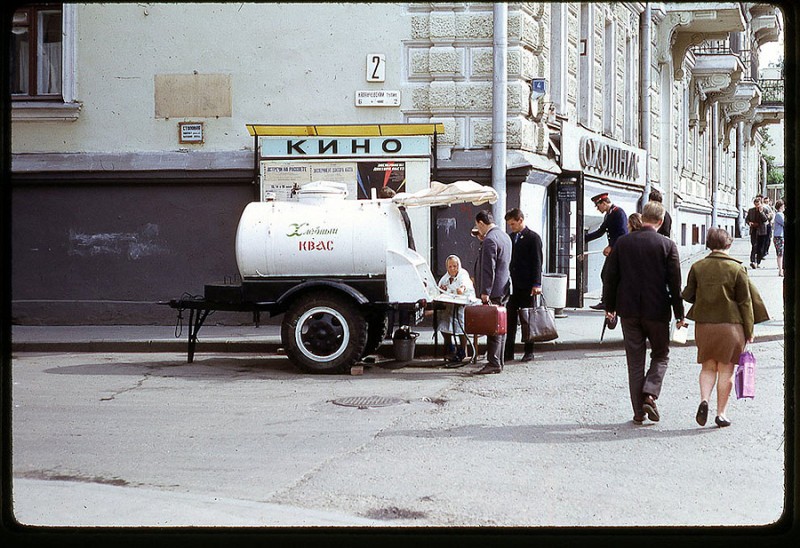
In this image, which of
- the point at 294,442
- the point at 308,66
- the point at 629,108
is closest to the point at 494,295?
the point at 294,442

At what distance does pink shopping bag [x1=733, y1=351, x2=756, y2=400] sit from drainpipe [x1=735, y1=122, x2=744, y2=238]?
33.2 meters

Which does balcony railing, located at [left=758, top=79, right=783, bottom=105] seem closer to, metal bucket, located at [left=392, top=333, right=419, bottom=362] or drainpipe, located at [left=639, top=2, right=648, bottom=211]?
drainpipe, located at [left=639, top=2, right=648, bottom=211]

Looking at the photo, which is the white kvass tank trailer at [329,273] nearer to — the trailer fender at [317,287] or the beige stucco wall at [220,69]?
the trailer fender at [317,287]

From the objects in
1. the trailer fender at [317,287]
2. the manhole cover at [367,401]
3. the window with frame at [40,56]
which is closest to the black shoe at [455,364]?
the trailer fender at [317,287]

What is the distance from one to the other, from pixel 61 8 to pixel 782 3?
14.5 m

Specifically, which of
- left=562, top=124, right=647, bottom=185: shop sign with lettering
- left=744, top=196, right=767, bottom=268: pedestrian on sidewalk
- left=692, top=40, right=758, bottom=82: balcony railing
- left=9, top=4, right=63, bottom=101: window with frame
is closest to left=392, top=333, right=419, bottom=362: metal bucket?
left=562, top=124, right=647, bottom=185: shop sign with lettering

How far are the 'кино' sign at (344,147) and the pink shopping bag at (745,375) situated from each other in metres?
8.24

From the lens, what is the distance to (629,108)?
76.0ft

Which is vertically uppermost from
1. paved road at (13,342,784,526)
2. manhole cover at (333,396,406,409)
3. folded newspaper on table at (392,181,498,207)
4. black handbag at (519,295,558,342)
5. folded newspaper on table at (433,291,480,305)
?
folded newspaper on table at (392,181,498,207)

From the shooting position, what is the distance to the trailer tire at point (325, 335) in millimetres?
10641

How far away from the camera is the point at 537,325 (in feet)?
35.9

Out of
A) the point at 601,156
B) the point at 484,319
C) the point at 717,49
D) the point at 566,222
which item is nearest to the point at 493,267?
the point at 484,319

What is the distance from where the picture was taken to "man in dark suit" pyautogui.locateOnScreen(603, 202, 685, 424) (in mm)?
7738

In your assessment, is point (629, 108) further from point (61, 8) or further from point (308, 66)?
point (61, 8)
